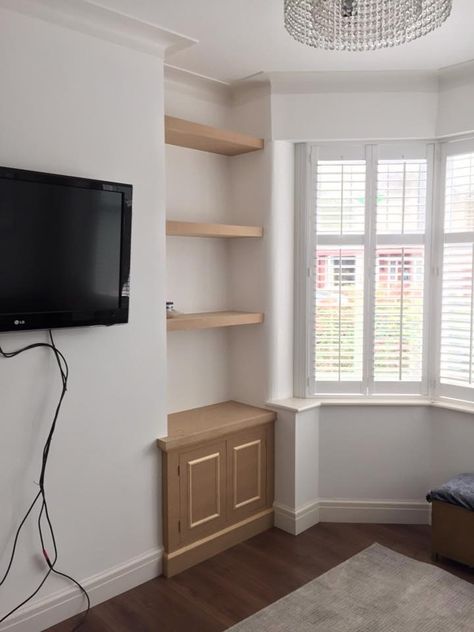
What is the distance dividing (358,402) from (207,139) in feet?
5.84

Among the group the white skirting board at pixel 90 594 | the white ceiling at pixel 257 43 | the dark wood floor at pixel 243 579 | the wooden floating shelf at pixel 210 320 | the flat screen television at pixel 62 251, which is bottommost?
the dark wood floor at pixel 243 579

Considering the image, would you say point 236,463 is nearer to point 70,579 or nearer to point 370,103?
point 70,579

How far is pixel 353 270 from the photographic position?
3.40 m

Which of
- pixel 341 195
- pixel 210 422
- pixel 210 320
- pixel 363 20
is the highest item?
pixel 363 20

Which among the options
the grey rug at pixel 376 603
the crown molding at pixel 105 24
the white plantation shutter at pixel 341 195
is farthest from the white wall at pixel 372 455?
the crown molding at pixel 105 24

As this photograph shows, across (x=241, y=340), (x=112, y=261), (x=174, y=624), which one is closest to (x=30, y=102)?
(x=112, y=261)

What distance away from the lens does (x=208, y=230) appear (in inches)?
119

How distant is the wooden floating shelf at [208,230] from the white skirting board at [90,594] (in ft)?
5.44

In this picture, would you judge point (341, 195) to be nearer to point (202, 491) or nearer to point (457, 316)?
point (457, 316)

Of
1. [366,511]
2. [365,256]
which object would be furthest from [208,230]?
[366,511]

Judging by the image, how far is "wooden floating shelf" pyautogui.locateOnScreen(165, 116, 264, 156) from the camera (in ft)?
9.48

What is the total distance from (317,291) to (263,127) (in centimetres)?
104

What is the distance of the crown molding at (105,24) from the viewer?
226cm

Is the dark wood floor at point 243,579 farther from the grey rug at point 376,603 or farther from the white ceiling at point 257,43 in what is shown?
the white ceiling at point 257,43
